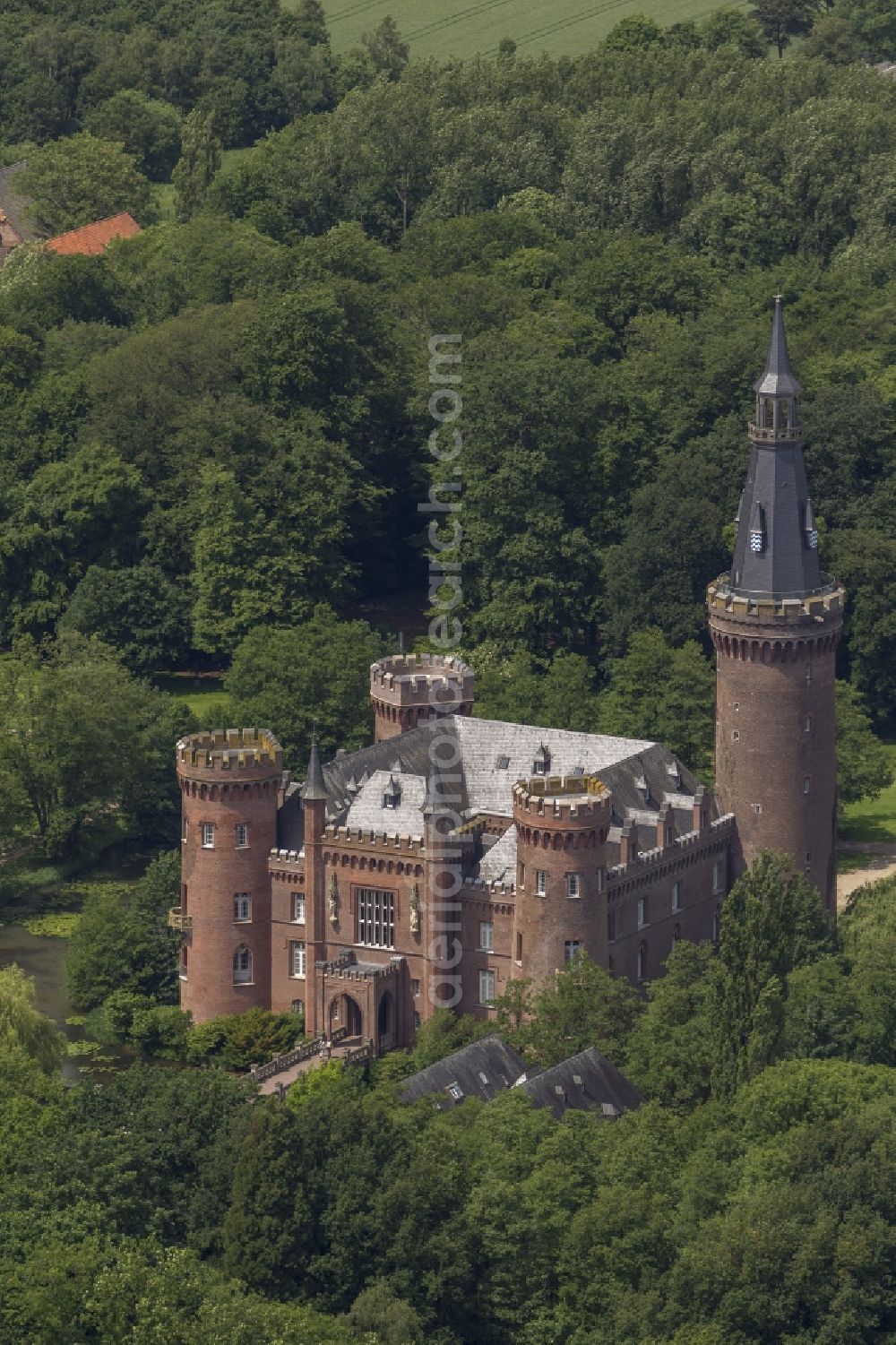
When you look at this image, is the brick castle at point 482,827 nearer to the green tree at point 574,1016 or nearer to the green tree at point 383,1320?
the green tree at point 574,1016

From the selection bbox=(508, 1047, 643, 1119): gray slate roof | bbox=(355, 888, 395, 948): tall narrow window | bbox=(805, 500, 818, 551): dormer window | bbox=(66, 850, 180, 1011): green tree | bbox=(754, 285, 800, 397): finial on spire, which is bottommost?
bbox=(66, 850, 180, 1011): green tree

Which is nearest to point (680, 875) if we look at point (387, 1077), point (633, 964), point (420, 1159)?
point (633, 964)

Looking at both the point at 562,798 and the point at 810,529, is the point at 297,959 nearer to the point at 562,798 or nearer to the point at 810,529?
the point at 562,798

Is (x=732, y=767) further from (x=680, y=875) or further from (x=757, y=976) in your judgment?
(x=757, y=976)

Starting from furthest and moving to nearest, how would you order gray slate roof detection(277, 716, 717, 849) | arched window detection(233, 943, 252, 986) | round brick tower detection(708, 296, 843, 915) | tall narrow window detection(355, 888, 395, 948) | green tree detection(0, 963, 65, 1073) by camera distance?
arched window detection(233, 943, 252, 986)
round brick tower detection(708, 296, 843, 915)
gray slate roof detection(277, 716, 717, 849)
tall narrow window detection(355, 888, 395, 948)
green tree detection(0, 963, 65, 1073)

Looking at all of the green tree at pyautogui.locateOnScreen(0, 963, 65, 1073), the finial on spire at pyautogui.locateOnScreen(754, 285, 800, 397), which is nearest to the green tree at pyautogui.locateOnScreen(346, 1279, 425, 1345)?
the green tree at pyautogui.locateOnScreen(0, 963, 65, 1073)

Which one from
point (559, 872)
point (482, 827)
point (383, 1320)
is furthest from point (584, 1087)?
point (482, 827)

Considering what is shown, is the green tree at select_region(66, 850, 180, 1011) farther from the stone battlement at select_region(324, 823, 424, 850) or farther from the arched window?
the stone battlement at select_region(324, 823, 424, 850)
